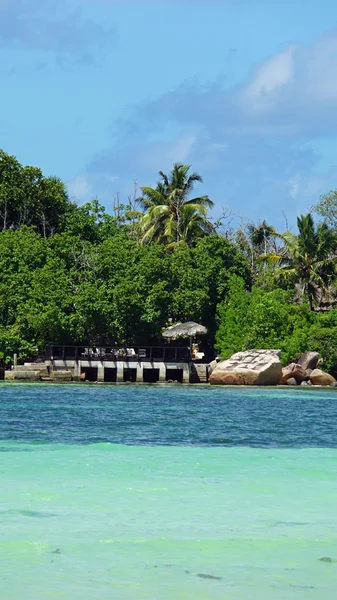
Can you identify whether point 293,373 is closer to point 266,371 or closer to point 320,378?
point 320,378

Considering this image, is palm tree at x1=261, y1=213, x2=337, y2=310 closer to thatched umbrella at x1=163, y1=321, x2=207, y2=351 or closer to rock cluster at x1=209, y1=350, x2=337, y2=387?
rock cluster at x1=209, y1=350, x2=337, y2=387

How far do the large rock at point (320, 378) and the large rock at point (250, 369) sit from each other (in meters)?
2.16

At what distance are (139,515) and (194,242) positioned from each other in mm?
52262

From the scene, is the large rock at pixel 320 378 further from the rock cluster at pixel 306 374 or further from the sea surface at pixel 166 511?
the sea surface at pixel 166 511

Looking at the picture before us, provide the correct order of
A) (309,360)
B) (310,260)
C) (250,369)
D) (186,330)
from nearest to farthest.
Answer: (250,369)
(309,360)
(186,330)
(310,260)

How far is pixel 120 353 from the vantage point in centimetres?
5509

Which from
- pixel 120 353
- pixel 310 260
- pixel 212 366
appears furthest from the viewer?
pixel 310 260

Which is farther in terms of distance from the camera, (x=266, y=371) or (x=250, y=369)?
(x=250, y=369)

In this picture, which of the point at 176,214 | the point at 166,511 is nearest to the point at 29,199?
the point at 176,214

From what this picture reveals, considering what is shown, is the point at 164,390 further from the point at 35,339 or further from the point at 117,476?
the point at 117,476

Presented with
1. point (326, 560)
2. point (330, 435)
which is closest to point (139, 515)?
point (326, 560)

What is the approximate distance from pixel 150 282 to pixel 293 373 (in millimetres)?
9554

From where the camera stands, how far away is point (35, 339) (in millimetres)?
54969

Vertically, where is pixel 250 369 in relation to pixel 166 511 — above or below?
above
